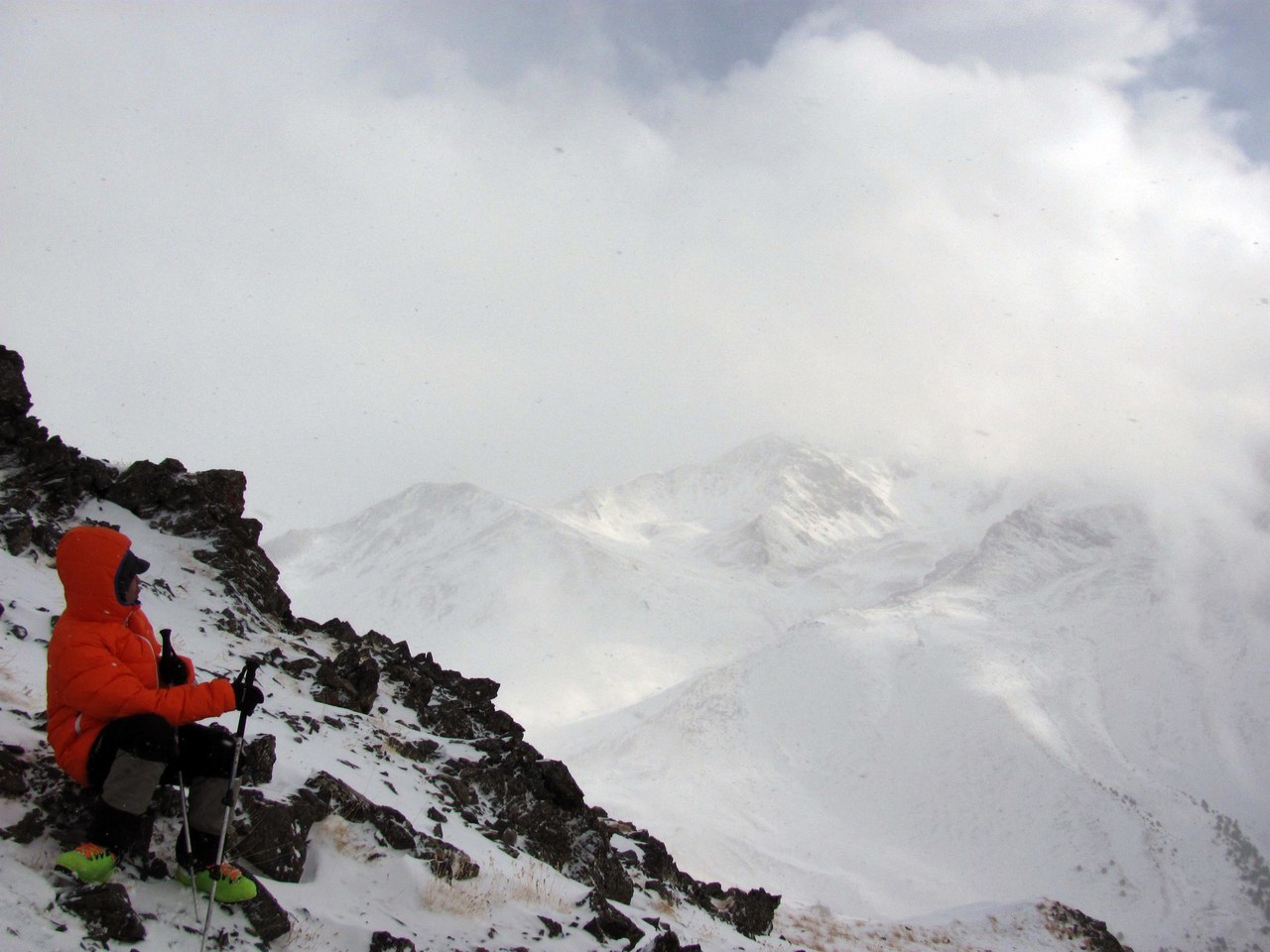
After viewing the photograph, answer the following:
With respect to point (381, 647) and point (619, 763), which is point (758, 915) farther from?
point (619, 763)

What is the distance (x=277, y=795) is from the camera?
7.16m

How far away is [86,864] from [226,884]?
2.68 feet

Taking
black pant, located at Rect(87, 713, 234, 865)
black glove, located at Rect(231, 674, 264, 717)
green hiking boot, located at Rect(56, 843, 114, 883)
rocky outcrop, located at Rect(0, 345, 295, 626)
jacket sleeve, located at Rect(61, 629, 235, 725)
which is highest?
rocky outcrop, located at Rect(0, 345, 295, 626)

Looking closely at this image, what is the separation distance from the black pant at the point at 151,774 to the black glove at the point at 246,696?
0.35 metres

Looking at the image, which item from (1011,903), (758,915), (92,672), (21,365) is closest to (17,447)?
(21,365)

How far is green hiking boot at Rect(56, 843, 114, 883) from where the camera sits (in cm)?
459

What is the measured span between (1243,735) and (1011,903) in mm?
101224

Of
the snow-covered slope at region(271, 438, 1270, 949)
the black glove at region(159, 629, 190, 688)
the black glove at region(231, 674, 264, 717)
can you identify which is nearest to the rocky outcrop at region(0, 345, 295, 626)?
the black glove at region(159, 629, 190, 688)

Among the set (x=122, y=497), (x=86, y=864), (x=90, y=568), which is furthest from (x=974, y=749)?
(x=90, y=568)

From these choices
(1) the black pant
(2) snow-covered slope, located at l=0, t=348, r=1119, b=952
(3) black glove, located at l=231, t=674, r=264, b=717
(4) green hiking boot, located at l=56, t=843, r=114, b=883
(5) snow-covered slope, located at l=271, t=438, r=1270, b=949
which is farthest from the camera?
(5) snow-covered slope, located at l=271, t=438, r=1270, b=949

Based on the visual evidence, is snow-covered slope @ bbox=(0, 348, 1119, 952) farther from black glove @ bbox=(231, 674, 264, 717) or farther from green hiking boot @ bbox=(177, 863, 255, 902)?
black glove @ bbox=(231, 674, 264, 717)

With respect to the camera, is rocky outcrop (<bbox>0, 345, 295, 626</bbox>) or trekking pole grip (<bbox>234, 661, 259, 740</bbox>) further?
rocky outcrop (<bbox>0, 345, 295, 626</bbox>)

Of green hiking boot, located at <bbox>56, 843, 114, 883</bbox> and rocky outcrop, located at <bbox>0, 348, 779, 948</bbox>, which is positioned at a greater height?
rocky outcrop, located at <bbox>0, 348, 779, 948</bbox>

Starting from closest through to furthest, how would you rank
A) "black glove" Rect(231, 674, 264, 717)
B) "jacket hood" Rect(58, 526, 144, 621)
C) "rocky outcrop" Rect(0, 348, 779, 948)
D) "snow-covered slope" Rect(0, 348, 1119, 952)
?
"snow-covered slope" Rect(0, 348, 1119, 952) → "jacket hood" Rect(58, 526, 144, 621) → "black glove" Rect(231, 674, 264, 717) → "rocky outcrop" Rect(0, 348, 779, 948)
